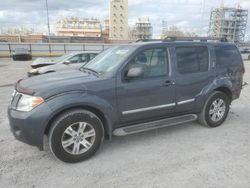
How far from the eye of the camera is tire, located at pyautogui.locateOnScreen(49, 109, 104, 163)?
3.02m

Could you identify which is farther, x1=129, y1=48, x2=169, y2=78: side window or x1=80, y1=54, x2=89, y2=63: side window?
x1=80, y1=54, x2=89, y2=63: side window

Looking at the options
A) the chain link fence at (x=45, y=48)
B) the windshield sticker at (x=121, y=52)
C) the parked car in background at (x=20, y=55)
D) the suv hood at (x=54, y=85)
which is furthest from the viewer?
the chain link fence at (x=45, y=48)

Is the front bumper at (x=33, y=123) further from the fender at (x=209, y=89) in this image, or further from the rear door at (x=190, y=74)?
the fender at (x=209, y=89)

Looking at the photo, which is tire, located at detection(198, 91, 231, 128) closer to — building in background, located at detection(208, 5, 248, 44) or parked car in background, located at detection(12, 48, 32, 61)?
parked car in background, located at detection(12, 48, 32, 61)

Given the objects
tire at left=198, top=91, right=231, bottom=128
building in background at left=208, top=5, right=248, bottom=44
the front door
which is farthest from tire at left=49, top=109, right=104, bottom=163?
building in background at left=208, top=5, right=248, bottom=44

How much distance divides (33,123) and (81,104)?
67 cm

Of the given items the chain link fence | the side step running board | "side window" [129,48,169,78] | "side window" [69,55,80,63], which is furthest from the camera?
the chain link fence

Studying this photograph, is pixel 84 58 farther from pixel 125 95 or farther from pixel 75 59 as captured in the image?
pixel 125 95

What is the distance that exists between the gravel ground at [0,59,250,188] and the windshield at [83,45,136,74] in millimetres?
1313

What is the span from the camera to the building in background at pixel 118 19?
292 feet

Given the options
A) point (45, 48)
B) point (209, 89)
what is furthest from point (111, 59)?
point (45, 48)

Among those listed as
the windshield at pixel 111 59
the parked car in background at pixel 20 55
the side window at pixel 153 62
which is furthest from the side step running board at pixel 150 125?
the parked car in background at pixel 20 55

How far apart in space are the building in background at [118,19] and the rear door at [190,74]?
87470 millimetres

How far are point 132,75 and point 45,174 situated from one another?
1851mm
